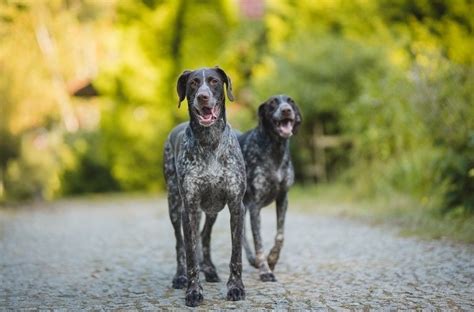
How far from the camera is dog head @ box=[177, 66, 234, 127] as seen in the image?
Result: 570cm

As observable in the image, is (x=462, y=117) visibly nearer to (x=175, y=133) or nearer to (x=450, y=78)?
(x=450, y=78)

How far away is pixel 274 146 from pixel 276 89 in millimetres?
13035

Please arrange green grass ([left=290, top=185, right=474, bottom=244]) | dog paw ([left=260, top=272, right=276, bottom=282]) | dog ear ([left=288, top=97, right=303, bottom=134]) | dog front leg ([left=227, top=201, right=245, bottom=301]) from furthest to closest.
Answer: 1. green grass ([left=290, top=185, right=474, bottom=244])
2. dog ear ([left=288, top=97, right=303, bottom=134])
3. dog paw ([left=260, top=272, right=276, bottom=282])
4. dog front leg ([left=227, top=201, right=245, bottom=301])

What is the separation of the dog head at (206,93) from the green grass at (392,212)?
170 inches

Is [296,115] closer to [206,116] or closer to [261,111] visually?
[261,111]

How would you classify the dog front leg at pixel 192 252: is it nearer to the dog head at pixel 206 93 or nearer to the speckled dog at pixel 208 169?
the speckled dog at pixel 208 169

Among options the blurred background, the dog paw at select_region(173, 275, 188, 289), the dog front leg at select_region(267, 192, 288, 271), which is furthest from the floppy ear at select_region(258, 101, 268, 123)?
the blurred background

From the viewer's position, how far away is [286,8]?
87.5 feet

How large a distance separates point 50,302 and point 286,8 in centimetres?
2218

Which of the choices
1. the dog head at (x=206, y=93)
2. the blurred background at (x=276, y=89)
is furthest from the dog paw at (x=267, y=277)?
the blurred background at (x=276, y=89)

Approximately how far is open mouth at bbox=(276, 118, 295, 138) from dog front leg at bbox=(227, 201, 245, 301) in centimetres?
117

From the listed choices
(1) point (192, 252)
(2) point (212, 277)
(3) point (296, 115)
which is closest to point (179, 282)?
(2) point (212, 277)

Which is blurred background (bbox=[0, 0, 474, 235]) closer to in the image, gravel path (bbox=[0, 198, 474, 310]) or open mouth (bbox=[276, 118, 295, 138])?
gravel path (bbox=[0, 198, 474, 310])

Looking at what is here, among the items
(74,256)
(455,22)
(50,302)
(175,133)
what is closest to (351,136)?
(455,22)
